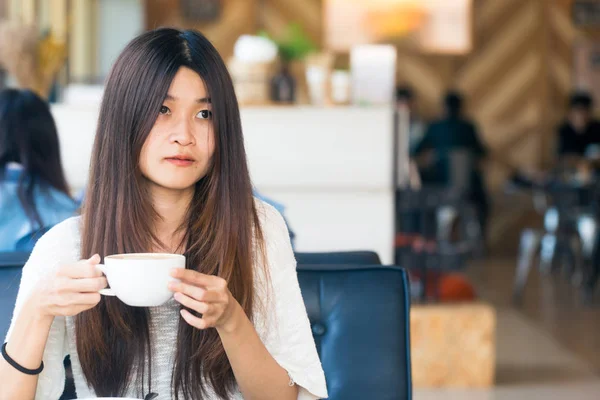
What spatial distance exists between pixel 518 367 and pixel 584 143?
4947 mm

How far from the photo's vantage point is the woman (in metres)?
1.38

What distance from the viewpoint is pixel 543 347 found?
15.4 ft

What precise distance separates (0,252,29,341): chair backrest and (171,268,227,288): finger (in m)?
0.63

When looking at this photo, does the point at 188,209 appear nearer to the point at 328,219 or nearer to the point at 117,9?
the point at 328,219

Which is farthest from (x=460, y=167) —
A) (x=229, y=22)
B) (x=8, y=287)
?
(x=8, y=287)

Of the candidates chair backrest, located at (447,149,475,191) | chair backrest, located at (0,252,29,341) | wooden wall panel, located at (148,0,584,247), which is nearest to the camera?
chair backrest, located at (0,252,29,341)

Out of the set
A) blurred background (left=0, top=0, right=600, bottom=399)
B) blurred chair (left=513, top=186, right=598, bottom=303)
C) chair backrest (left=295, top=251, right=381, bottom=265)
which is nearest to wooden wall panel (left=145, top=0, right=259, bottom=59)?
blurred background (left=0, top=0, right=600, bottom=399)

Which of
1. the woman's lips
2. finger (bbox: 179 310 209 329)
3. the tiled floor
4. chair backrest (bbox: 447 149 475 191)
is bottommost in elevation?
the tiled floor

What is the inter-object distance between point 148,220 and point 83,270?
0.91 feet

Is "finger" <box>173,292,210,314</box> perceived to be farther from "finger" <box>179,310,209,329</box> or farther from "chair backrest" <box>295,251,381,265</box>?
"chair backrest" <box>295,251,381,265</box>

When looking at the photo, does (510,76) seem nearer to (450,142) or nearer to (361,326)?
(450,142)

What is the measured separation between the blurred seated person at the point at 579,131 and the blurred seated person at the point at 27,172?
6.85 m

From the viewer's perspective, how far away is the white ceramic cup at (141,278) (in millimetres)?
1130

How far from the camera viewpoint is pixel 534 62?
9.39 metres
